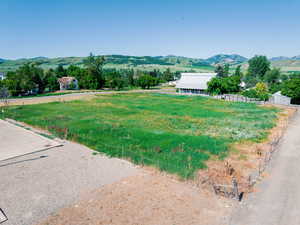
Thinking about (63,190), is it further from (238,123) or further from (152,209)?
(238,123)

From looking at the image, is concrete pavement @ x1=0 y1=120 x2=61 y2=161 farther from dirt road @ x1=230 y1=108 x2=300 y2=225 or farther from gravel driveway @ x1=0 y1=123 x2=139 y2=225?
dirt road @ x1=230 y1=108 x2=300 y2=225

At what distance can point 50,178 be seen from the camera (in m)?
11.0

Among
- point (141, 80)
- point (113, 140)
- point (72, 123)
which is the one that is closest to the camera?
point (113, 140)

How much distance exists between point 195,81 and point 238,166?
168 ft

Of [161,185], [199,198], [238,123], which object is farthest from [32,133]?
[238,123]

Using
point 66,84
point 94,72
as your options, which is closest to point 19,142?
point 66,84

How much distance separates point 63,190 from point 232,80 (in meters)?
56.6

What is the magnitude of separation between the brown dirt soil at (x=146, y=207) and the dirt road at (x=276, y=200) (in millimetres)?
748

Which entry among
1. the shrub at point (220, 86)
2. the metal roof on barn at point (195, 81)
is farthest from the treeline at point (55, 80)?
the shrub at point (220, 86)

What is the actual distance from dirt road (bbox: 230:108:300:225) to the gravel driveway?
580cm

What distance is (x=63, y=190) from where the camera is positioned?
9844 mm

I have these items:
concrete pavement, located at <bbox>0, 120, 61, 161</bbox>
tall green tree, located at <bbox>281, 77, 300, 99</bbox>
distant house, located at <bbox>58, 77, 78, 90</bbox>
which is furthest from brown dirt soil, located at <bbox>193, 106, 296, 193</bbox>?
distant house, located at <bbox>58, 77, 78, 90</bbox>

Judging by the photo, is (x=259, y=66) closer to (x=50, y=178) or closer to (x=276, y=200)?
(x=276, y=200)

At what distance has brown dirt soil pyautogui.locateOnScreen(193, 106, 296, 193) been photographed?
10680mm
